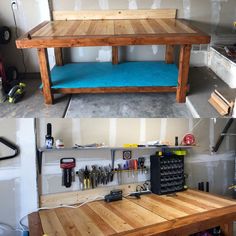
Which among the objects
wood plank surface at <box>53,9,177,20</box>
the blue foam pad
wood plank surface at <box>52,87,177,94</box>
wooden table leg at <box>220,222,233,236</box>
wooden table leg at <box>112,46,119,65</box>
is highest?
wood plank surface at <box>53,9,177,20</box>

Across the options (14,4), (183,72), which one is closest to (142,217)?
(183,72)

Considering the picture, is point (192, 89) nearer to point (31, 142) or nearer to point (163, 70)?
point (163, 70)

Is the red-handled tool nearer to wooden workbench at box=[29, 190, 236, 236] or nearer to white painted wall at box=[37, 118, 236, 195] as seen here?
white painted wall at box=[37, 118, 236, 195]

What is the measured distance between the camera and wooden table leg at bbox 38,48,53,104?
2.69 m

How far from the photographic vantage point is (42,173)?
7.25ft

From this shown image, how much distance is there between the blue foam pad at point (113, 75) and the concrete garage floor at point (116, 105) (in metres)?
0.20

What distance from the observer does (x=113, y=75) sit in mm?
3275

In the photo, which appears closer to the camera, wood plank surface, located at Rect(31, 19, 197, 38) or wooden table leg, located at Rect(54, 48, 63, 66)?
wood plank surface, located at Rect(31, 19, 197, 38)

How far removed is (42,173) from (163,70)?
1.94 meters

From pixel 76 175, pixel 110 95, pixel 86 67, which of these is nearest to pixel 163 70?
pixel 110 95

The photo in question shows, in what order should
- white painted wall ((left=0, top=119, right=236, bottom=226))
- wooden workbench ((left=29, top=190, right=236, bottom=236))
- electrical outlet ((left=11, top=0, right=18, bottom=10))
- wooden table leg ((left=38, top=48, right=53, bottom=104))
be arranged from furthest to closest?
1. electrical outlet ((left=11, top=0, right=18, bottom=10))
2. wooden table leg ((left=38, top=48, right=53, bottom=104))
3. white painted wall ((left=0, top=119, right=236, bottom=226))
4. wooden workbench ((left=29, top=190, right=236, bottom=236))

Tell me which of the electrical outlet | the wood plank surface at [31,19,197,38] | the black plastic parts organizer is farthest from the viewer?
the electrical outlet

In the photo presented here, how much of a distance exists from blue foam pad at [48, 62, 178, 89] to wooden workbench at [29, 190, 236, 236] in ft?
4.16

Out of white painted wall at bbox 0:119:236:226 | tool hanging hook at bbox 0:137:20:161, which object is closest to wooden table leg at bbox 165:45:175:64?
white painted wall at bbox 0:119:236:226
